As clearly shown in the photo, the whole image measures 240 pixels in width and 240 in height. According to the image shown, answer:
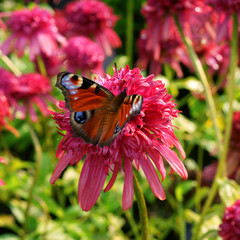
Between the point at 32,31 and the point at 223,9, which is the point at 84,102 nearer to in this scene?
the point at 223,9

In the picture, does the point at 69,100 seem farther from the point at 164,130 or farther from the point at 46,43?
the point at 46,43

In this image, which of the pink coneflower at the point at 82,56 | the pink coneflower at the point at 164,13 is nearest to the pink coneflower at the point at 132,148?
the pink coneflower at the point at 164,13

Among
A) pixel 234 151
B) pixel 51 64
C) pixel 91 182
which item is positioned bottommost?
pixel 51 64

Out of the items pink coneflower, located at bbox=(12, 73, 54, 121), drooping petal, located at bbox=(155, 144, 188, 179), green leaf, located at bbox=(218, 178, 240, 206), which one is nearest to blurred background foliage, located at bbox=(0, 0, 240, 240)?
pink coneflower, located at bbox=(12, 73, 54, 121)

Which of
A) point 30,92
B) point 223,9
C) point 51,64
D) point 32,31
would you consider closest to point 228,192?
point 223,9

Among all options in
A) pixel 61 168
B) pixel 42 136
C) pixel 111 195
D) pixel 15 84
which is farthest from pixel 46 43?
pixel 61 168

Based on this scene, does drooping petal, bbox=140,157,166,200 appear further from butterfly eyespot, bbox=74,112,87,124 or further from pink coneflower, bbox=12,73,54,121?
pink coneflower, bbox=12,73,54,121

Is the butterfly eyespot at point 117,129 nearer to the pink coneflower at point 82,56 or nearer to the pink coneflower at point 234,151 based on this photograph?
the pink coneflower at point 234,151
